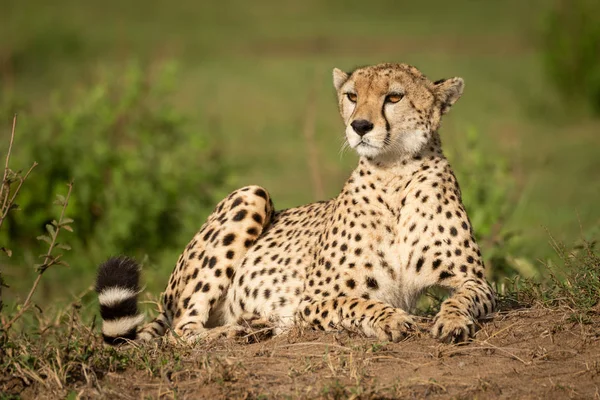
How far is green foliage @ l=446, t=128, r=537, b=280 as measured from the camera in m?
4.47

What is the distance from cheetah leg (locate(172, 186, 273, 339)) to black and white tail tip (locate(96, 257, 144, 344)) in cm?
54

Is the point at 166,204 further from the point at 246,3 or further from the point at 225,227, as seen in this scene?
the point at 246,3

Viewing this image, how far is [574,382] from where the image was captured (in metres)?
2.49

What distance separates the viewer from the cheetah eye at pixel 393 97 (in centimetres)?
321

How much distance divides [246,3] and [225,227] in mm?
19036

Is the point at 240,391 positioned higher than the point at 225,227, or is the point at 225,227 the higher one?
the point at 225,227

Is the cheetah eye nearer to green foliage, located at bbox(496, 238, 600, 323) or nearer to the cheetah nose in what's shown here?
the cheetah nose

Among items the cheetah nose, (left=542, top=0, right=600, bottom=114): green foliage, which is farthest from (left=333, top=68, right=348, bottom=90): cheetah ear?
(left=542, top=0, right=600, bottom=114): green foliage

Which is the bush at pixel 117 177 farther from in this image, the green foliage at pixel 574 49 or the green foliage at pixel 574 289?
the green foliage at pixel 574 49

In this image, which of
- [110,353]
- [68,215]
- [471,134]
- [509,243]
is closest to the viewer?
[110,353]

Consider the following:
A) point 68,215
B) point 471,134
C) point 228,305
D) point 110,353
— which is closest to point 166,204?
point 68,215

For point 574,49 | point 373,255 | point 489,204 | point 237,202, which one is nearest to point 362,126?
point 373,255

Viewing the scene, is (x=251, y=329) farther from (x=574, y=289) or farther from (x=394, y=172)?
(x=574, y=289)

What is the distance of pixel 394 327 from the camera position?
283 centimetres
